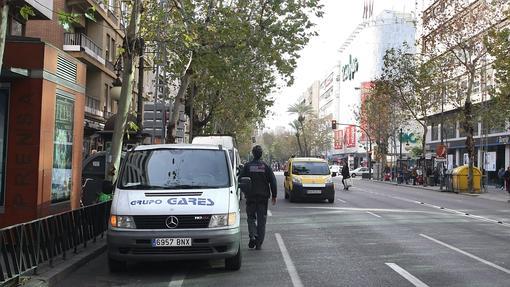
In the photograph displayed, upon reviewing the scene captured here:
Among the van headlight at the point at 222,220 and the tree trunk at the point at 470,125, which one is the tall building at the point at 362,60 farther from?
the van headlight at the point at 222,220

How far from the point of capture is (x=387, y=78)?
46.7 m

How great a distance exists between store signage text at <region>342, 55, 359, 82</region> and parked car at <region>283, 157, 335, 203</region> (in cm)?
8192

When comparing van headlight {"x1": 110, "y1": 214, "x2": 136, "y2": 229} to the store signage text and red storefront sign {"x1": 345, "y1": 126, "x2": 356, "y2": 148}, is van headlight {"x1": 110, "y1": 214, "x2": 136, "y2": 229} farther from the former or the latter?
the store signage text

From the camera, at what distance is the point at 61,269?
26.5 feet

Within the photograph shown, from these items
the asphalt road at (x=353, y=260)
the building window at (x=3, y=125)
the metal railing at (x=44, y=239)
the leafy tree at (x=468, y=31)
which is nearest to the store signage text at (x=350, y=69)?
the leafy tree at (x=468, y=31)

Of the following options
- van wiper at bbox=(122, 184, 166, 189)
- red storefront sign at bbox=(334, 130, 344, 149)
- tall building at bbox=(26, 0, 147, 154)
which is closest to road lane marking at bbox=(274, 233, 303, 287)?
van wiper at bbox=(122, 184, 166, 189)

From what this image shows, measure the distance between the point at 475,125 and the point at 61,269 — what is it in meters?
46.0

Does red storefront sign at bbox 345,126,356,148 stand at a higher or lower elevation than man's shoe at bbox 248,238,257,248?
higher

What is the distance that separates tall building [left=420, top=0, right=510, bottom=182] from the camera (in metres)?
35.9

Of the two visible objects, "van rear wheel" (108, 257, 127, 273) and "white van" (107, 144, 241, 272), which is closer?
"white van" (107, 144, 241, 272)

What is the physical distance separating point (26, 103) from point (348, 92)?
331 feet

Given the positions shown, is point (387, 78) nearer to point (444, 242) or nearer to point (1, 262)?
point (444, 242)

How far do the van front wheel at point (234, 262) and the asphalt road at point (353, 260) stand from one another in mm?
113

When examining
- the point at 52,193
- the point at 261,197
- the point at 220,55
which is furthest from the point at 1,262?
the point at 220,55
